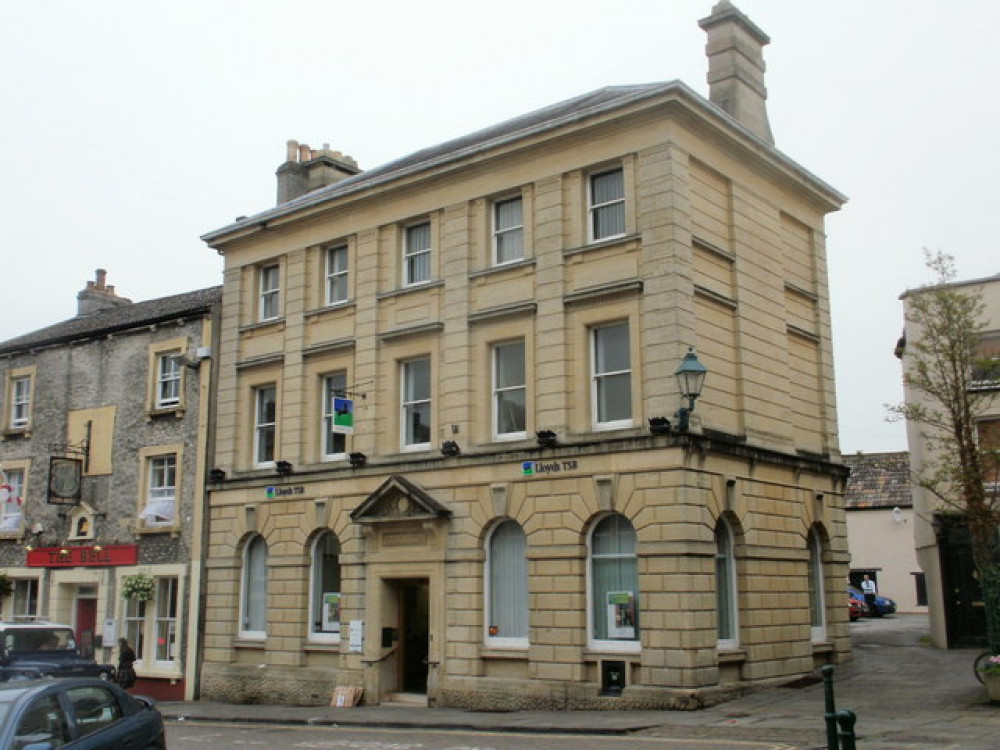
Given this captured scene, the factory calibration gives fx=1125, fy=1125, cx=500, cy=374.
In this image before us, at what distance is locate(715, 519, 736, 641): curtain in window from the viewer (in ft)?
68.1

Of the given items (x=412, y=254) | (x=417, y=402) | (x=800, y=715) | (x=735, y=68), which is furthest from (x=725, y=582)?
(x=735, y=68)

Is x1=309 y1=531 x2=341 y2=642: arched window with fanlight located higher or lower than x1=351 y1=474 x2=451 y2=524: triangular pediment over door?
lower

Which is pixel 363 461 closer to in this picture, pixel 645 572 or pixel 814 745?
pixel 645 572

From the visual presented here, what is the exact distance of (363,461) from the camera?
2423 centimetres

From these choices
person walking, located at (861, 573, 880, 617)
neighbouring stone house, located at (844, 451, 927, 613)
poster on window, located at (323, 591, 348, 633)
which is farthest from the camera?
neighbouring stone house, located at (844, 451, 927, 613)

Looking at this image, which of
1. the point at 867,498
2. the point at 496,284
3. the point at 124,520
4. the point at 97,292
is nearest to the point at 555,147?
the point at 496,284

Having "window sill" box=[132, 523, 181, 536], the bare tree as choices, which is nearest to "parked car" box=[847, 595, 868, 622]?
the bare tree

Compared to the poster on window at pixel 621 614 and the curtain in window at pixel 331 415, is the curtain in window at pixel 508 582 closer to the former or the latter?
the poster on window at pixel 621 614

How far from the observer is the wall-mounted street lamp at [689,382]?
19.1 m

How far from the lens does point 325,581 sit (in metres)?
25.2

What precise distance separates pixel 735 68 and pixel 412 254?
818 centimetres

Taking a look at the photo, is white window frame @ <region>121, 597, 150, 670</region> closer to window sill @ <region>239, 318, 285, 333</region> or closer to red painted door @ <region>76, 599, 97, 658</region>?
red painted door @ <region>76, 599, 97, 658</region>

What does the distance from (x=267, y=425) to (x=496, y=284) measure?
24.8ft

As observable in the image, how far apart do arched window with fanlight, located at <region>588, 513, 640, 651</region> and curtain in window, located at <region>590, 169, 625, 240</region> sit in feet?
18.0
